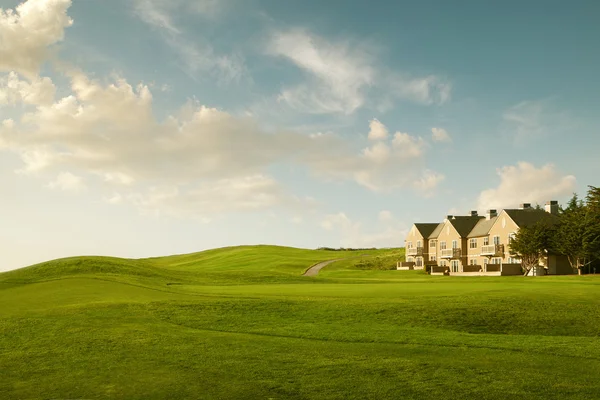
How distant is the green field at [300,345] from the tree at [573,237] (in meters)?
40.2

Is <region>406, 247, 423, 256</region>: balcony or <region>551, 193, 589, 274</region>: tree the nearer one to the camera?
<region>551, 193, 589, 274</region>: tree

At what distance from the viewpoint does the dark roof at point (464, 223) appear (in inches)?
3878

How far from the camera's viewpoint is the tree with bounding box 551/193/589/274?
69.3 metres

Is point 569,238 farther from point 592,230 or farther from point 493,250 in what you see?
point 493,250

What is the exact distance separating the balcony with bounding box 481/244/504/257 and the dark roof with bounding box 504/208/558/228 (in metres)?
4.87

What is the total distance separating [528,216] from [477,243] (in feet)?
38.7

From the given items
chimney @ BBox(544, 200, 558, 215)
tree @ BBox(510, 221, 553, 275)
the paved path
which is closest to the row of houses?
chimney @ BBox(544, 200, 558, 215)

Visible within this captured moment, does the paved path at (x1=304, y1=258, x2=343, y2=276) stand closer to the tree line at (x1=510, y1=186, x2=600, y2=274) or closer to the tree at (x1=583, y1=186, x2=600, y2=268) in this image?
the tree line at (x1=510, y1=186, x2=600, y2=274)

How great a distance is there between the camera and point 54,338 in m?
19.5

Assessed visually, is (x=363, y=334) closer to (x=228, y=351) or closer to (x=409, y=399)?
(x=228, y=351)

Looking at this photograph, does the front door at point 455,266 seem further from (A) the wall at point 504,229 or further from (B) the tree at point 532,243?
(B) the tree at point 532,243

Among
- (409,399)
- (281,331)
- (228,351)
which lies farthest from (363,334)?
(409,399)

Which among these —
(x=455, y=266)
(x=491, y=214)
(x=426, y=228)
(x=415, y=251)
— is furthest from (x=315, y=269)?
(x=491, y=214)

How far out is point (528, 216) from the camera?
278 feet
